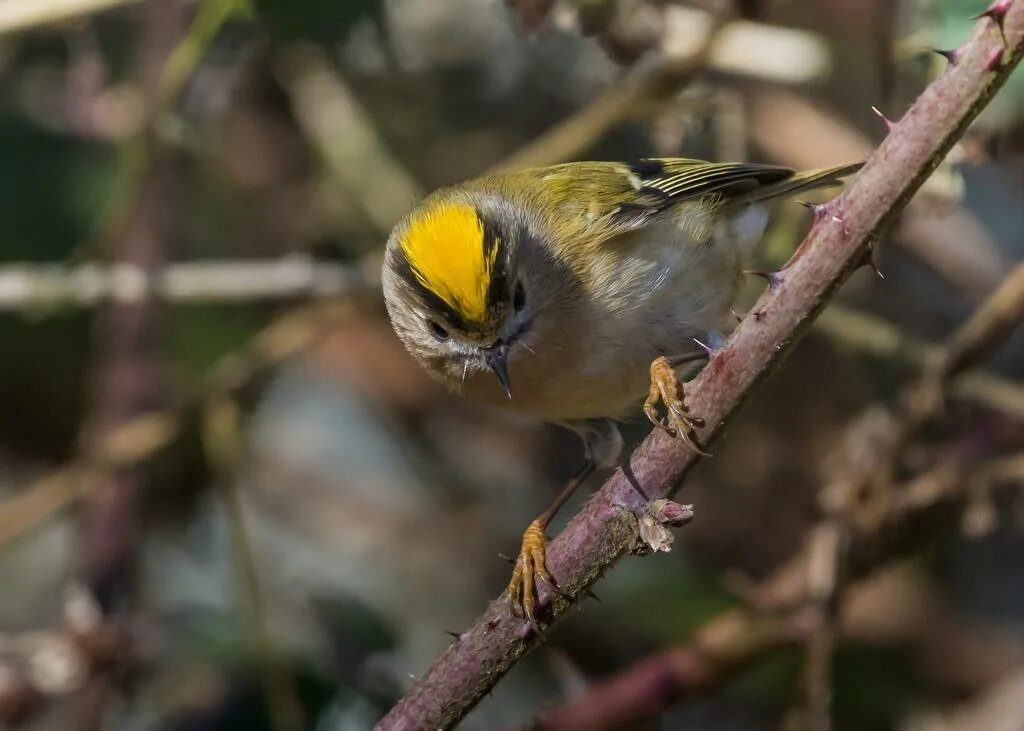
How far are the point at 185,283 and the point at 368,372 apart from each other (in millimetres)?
1097

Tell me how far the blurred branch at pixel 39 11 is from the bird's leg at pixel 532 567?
1.25m

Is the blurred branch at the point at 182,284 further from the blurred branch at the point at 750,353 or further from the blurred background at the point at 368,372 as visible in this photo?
the blurred branch at the point at 750,353

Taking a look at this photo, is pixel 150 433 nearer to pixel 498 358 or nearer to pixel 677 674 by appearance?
pixel 498 358

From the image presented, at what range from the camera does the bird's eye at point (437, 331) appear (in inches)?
82.9

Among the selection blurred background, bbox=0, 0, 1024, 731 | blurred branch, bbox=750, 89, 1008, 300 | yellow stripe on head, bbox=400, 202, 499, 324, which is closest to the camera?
yellow stripe on head, bbox=400, 202, 499, 324

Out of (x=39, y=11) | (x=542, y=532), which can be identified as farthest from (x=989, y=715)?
(x=39, y=11)

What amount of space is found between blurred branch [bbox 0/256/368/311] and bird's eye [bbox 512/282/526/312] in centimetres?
67

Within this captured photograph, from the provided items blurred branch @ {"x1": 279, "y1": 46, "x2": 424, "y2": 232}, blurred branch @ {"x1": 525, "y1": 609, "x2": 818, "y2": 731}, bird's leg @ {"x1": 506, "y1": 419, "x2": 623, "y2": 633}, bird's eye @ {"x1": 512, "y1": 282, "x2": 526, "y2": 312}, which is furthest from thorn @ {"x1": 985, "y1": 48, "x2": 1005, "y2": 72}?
blurred branch @ {"x1": 279, "y1": 46, "x2": 424, "y2": 232}

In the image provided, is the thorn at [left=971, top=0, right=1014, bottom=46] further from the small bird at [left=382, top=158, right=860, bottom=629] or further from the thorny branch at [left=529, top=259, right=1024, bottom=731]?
the thorny branch at [left=529, top=259, right=1024, bottom=731]

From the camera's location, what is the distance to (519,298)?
210 centimetres

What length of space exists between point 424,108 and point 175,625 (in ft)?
5.09

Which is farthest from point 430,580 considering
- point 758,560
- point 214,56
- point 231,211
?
point 214,56

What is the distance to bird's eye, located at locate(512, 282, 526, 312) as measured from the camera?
82.2 inches

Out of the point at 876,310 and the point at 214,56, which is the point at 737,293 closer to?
the point at 876,310
